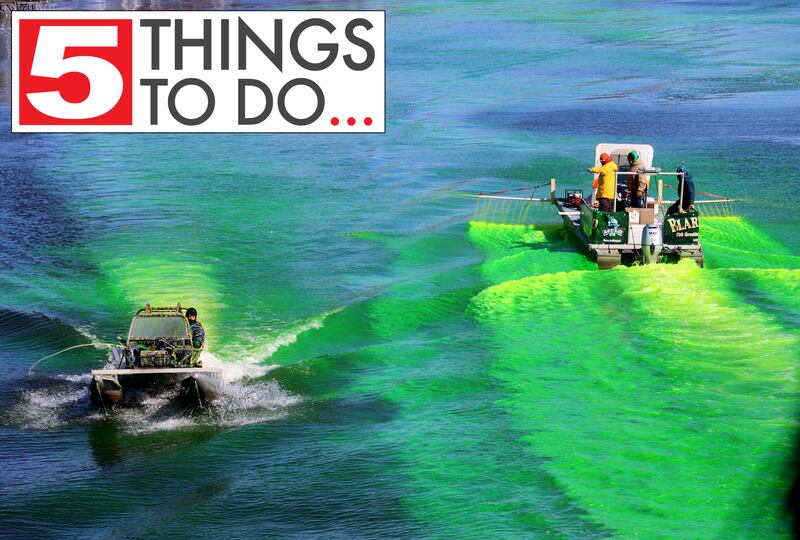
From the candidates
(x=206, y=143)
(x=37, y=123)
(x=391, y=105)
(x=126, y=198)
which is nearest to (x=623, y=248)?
(x=126, y=198)

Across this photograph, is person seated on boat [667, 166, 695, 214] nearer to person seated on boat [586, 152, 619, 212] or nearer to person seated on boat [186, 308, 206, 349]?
person seated on boat [586, 152, 619, 212]

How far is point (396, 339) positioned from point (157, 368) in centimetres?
608

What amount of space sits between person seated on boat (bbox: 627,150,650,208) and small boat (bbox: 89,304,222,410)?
1310cm

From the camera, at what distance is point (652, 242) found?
90.4 ft

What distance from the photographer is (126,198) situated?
1494 inches

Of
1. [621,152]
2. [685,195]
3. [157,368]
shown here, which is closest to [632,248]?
[685,195]

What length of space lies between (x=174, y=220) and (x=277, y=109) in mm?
15454

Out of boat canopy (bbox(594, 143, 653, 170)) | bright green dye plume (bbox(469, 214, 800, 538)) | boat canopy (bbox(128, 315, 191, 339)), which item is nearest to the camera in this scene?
bright green dye plume (bbox(469, 214, 800, 538))

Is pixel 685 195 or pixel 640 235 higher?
pixel 685 195

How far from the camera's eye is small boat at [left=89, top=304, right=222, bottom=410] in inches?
787

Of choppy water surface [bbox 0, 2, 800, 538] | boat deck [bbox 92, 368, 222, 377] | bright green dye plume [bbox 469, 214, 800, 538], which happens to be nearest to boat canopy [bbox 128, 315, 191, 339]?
boat deck [bbox 92, 368, 222, 377]

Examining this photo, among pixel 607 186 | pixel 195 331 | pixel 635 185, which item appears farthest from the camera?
pixel 635 185

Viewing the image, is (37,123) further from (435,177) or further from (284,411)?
(284,411)
